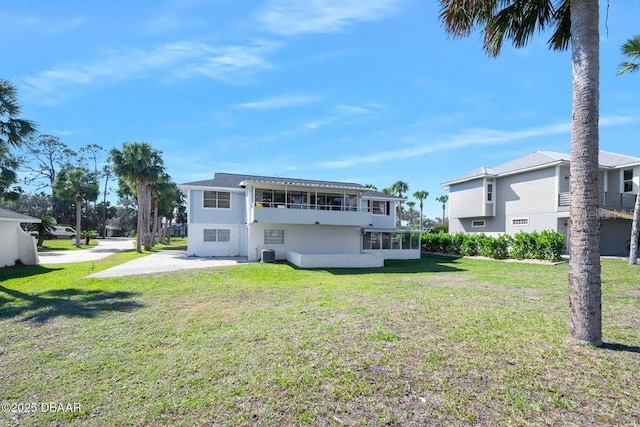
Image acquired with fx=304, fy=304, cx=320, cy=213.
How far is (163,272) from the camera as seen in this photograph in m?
13.4

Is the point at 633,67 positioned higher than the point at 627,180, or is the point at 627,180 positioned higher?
the point at 633,67

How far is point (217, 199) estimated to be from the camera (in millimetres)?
21469

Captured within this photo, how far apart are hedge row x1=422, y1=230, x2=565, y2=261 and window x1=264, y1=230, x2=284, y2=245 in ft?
47.2

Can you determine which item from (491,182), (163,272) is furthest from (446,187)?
(163,272)

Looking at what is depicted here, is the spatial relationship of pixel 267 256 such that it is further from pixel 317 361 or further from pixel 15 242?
pixel 317 361

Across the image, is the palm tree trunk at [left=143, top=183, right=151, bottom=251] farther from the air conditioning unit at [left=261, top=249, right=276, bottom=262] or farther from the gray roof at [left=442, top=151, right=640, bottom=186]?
the gray roof at [left=442, top=151, right=640, bottom=186]

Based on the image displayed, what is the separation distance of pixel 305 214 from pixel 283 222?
1427 millimetres

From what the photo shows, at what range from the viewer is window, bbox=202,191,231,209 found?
69.6ft

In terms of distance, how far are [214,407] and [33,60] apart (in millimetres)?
13625

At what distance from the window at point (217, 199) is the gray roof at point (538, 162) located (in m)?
20.6

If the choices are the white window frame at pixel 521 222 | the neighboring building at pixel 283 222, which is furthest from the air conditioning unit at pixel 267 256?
the white window frame at pixel 521 222

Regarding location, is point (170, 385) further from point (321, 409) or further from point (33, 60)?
point (33, 60)

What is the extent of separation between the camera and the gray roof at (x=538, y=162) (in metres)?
21.8

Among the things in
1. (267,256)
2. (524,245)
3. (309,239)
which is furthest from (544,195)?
(267,256)
